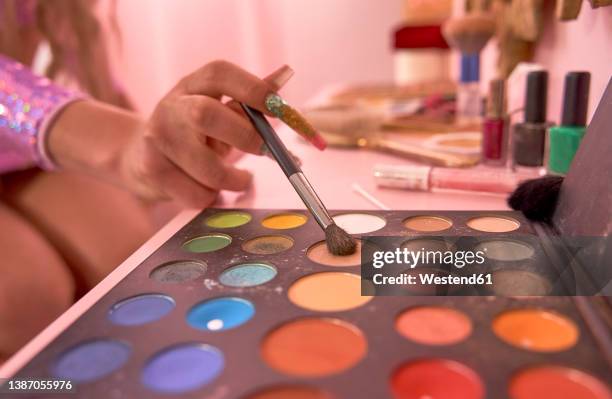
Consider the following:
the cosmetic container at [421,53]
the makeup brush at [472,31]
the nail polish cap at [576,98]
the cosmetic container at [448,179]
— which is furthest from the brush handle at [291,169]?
the cosmetic container at [421,53]

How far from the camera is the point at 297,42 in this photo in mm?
2039

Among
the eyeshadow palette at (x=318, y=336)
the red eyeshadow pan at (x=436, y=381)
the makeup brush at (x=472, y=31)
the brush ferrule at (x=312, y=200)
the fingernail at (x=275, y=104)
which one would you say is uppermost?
the makeup brush at (x=472, y=31)

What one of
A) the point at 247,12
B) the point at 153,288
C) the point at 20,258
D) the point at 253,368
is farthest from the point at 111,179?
the point at 247,12

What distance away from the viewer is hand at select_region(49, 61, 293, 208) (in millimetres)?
458

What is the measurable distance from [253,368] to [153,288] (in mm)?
116

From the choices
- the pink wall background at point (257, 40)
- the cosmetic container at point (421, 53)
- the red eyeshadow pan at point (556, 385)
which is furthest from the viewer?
the cosmetic container at point (421, 53)

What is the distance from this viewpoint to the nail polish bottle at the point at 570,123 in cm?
46

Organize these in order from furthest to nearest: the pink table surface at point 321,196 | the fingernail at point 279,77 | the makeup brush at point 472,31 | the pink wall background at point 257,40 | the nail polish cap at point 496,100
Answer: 1. the pink wall background at point 257,40
2. the makeup brush at point 472,31
3. the nail polish cap at point 496,100
4. the fingernail at point 279,77
5. the pink table surface at point 321,196

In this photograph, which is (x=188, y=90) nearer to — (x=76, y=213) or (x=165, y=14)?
(x=76, y=213)

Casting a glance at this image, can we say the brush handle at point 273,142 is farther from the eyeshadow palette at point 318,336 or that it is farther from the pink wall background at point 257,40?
the pink wall background at point 257,40

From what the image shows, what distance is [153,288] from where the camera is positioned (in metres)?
0.35

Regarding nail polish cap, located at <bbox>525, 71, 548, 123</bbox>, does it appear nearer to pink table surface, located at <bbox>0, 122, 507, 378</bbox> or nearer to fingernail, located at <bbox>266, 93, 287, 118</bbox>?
pink table surface, located at <bbox>0, 122, 507, 378</bbox>

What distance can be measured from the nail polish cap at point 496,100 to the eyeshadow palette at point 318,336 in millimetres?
248

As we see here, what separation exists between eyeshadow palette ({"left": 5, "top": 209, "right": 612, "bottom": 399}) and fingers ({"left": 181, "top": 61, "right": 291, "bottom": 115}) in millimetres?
142
